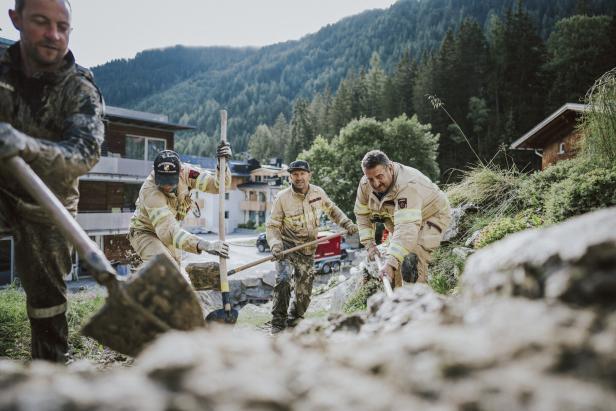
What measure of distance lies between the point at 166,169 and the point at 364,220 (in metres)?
2.66

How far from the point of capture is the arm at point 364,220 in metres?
5.25

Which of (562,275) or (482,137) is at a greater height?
(482,137)

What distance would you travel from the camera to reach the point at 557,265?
102cm

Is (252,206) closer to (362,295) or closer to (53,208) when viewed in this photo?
(362,295)

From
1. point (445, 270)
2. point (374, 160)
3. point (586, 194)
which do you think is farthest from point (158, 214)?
point (586, 194)

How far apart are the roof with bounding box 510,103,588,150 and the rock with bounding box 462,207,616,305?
1549 cm

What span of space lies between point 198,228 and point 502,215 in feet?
133

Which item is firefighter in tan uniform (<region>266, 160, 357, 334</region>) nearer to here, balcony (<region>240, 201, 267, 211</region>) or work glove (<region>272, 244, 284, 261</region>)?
work glove (<region>272, 244, 284, 261</region>)

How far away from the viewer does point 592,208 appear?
557cm

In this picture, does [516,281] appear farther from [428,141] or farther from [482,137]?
[482,137]

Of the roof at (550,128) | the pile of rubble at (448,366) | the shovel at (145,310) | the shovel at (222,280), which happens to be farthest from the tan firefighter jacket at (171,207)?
the roof at (550,128)

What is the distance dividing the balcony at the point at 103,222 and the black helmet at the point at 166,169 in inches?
669

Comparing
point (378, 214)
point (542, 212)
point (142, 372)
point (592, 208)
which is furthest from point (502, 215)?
point (142, 372)

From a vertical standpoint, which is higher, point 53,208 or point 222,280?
point 53,208
